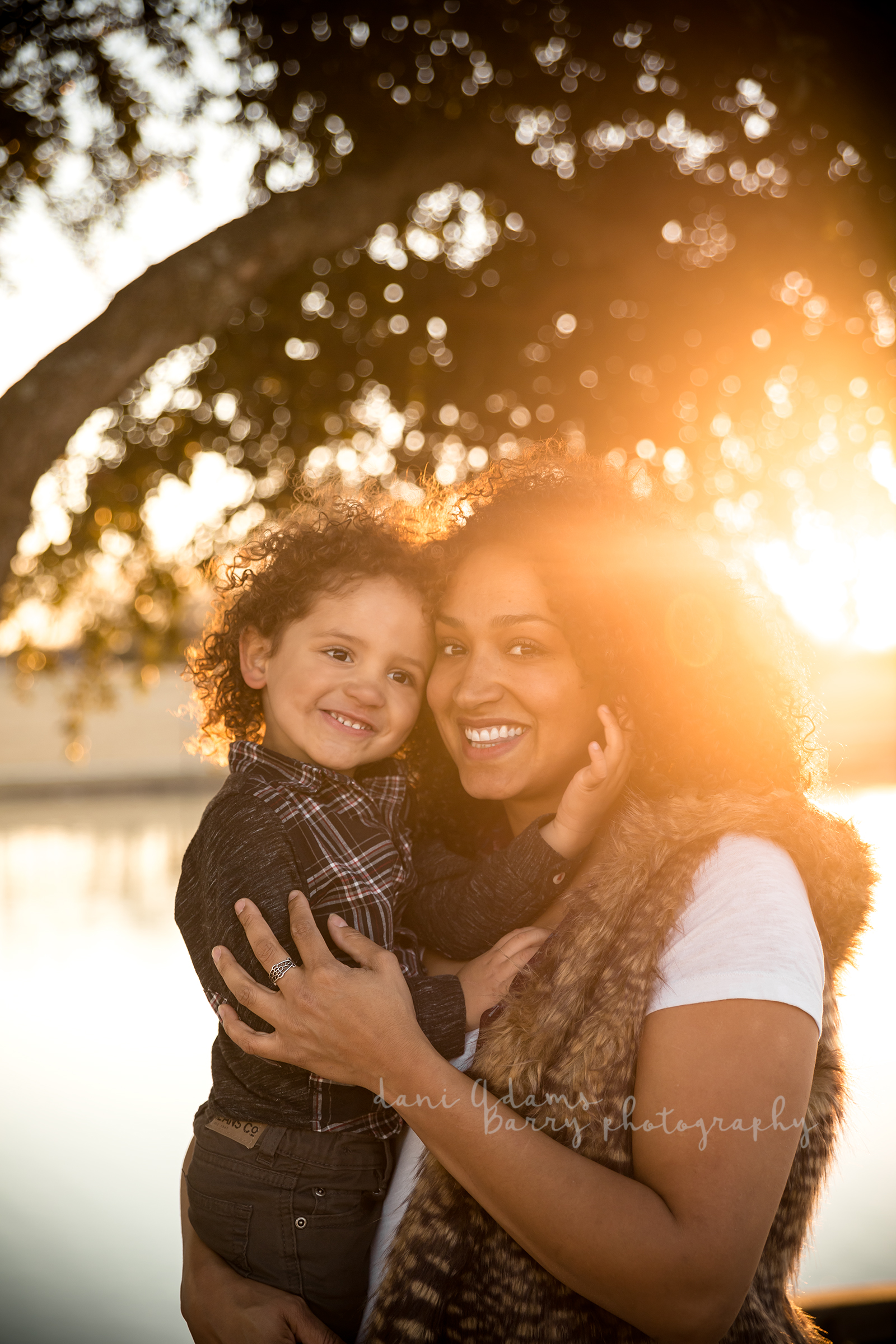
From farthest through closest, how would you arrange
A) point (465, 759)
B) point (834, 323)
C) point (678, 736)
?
point (834, 323) < point (465, 759) < point (678, 736)

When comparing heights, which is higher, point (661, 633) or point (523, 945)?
point (661, 633)

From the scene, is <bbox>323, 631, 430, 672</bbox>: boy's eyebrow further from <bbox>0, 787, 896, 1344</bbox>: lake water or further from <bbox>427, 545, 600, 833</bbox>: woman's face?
<bbox>0, 787, 896, 1344</bbox>: lake water

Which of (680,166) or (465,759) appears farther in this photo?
(680,166)

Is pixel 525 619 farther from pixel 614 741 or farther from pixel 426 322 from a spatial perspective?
pixel 426 322

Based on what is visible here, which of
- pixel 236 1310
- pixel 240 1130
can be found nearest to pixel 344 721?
pixel 240 1130

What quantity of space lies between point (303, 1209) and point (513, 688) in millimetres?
980

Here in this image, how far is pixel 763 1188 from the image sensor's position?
1203 mm

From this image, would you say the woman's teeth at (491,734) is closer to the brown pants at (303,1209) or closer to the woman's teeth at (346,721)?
the woman's teeth at (346,721)

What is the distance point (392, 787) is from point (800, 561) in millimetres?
3458

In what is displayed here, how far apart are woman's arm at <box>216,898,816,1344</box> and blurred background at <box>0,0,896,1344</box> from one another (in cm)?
212

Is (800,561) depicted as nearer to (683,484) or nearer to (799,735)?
(683,484)

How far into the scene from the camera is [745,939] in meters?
1.27

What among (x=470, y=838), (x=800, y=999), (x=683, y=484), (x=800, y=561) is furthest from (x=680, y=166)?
(x=800, y=999)

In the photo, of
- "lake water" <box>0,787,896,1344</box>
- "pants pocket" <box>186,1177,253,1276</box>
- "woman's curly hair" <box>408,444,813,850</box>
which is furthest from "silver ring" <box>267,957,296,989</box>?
"lake water" <box>0,787,896,1344</box>
